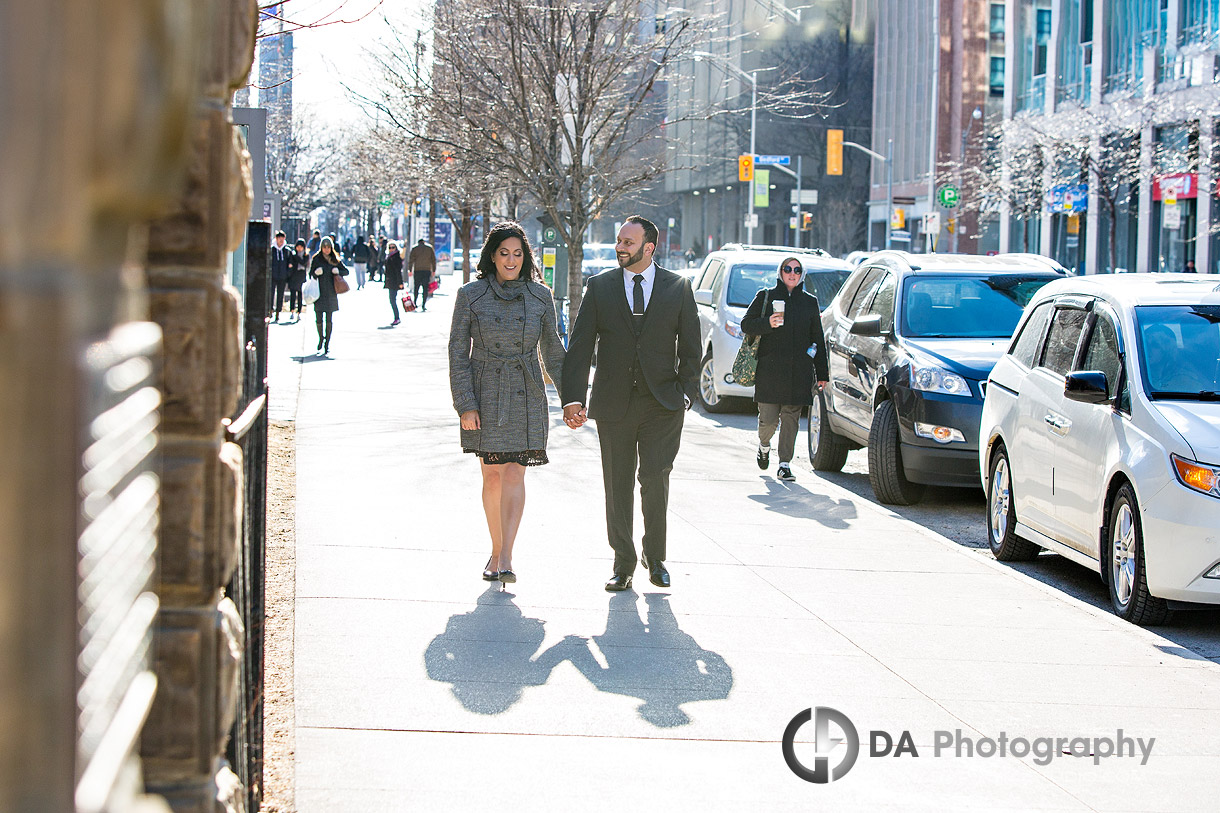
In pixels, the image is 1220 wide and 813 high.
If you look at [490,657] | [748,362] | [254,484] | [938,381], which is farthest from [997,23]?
[254,484]

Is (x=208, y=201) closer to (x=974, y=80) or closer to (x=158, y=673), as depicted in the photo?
(x=158, y=673)

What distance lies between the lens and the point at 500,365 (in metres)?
7.80

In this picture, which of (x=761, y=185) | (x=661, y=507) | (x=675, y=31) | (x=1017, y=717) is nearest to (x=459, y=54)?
(x=675, y=31)

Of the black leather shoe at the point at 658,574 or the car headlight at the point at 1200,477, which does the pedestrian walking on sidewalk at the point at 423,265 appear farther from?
the car headlight at the point at 1200,477

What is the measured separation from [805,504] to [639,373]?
3615 millimetres

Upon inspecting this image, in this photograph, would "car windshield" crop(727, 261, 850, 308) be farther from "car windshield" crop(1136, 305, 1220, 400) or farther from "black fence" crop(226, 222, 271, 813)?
"black fence" crop(226, 222, 271, 813)

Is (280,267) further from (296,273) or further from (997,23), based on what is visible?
(997,23)

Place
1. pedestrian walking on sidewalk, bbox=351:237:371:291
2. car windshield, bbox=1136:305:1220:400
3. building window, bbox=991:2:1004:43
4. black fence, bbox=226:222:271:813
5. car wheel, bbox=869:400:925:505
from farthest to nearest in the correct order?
1. building window, bbox=991:2:1004:43
2. pedestrian walking on sidewalk, bbox=351:237:371:291
3. car wheel, bbox=869:400:925:505
4. car windshield, bbox=1136:305:1220:400
5. black fence, bbox=226:222:271:813

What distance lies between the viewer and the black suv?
1134 centimetres

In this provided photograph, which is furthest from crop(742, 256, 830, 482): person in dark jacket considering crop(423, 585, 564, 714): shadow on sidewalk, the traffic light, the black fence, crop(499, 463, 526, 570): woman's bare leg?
the traffic light

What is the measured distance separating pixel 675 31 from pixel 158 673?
2072cm

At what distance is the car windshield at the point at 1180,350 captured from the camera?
8047 mm

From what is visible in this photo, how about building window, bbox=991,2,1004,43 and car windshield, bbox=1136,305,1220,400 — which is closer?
car windshield, bbox=1136,305,1220,400

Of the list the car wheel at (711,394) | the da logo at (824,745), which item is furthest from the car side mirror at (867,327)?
the da logo at (824,745)
